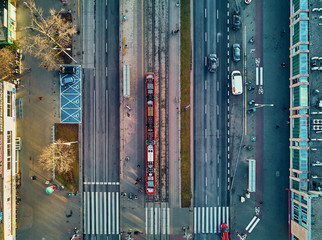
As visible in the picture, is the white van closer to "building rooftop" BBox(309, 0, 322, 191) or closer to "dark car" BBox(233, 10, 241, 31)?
"dark car" BBox(233, 10, 241, 31)

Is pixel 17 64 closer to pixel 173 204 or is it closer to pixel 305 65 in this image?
pixel 173 204

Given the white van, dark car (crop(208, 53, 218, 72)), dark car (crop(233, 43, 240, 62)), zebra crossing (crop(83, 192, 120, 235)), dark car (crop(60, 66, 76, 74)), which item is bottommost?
zebra crossing (crop(83, 192, 120, 235))

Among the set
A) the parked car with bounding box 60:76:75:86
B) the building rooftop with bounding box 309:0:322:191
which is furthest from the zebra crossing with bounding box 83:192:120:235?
the building rooftop with bounding box 309:0:322:191

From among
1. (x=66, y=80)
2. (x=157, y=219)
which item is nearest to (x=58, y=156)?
(x=66, y=80)

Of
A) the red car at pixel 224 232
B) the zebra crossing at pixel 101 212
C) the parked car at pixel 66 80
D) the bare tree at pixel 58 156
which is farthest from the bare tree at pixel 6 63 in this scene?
the red car at pixel 224 232

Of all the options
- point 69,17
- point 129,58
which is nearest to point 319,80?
point 129,58

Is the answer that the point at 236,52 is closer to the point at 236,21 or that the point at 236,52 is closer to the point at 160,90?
the point at 236,21

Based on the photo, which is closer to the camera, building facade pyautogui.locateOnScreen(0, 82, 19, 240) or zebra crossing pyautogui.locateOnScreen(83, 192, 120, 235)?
building facade pyautogui.locateOnScreen(0, 82, 19, 240)
